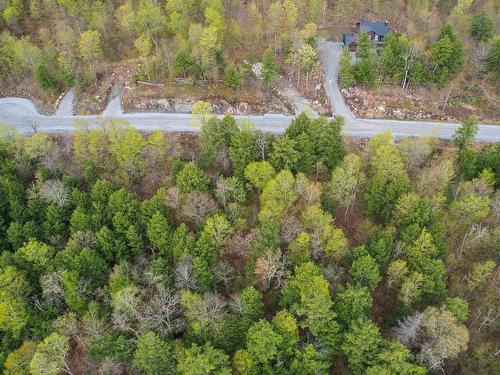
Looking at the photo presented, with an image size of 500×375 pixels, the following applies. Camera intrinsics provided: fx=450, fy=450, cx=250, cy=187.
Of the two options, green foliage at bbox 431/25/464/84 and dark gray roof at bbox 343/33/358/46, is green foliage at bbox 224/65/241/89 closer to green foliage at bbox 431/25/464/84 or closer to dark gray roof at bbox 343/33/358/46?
dark gray roof at bbox 343/33/358/46

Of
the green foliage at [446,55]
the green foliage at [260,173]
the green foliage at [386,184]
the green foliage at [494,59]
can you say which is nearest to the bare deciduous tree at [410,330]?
the green foliage at [386,184]

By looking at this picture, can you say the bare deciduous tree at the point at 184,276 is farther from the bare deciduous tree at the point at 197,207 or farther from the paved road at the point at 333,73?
the paved road at the point at 333,73

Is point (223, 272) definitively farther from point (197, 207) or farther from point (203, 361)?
point (203, 361)

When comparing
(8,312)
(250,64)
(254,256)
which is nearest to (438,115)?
(250,64)

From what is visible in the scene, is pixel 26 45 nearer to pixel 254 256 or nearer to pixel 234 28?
pixel 234 28

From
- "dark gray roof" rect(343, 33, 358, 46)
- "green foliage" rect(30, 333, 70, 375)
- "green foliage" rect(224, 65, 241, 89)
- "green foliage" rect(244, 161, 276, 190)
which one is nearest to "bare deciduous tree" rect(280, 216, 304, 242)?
"green foliage" rect(244, 161, 276, 190)

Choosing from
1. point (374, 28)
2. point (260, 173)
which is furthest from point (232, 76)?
point (374, 28)
